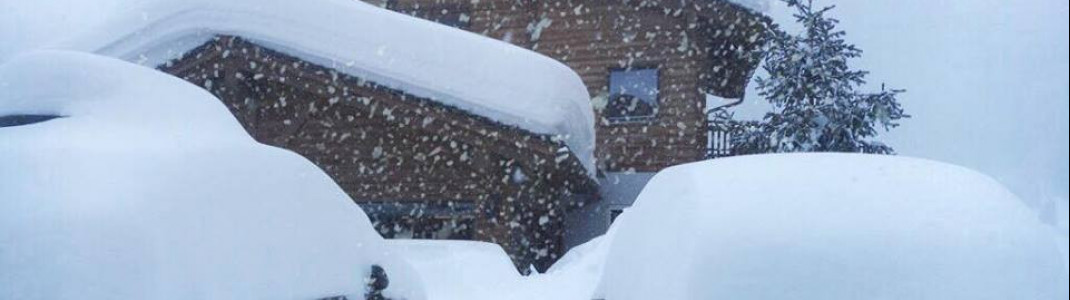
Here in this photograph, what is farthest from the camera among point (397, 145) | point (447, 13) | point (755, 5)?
point (447, 13)

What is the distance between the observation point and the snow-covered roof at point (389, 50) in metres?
9.07

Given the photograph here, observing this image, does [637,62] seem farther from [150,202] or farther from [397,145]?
[150,202]

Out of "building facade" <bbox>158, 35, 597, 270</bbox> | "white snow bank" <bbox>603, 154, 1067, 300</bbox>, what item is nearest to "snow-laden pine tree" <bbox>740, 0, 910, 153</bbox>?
"building facade" <bbox>158, 35, 597, 270</bbox>

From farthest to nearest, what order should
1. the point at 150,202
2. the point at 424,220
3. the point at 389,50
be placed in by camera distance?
the point at 424,220 < the point at 389,50 < the point at 150,202

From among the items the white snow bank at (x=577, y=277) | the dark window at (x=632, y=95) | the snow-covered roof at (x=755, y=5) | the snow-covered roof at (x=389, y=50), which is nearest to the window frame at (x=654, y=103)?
the dark window at (x=632, y=95)

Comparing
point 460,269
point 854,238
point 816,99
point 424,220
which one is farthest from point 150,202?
point 816,99

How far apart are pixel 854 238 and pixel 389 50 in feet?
23.7

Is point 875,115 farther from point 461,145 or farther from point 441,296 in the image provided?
point 441,296

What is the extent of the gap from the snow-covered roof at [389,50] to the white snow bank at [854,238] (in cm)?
608

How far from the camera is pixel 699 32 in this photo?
1249 cm

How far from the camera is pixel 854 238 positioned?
8.55 ft

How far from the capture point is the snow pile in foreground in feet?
7.82

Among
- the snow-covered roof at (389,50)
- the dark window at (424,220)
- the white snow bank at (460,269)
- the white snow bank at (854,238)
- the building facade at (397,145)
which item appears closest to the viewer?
the white snow bank at (854,238)

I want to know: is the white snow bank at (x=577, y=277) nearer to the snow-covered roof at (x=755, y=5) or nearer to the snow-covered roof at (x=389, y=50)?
the snow-covered roof at (x=389, y=50)
